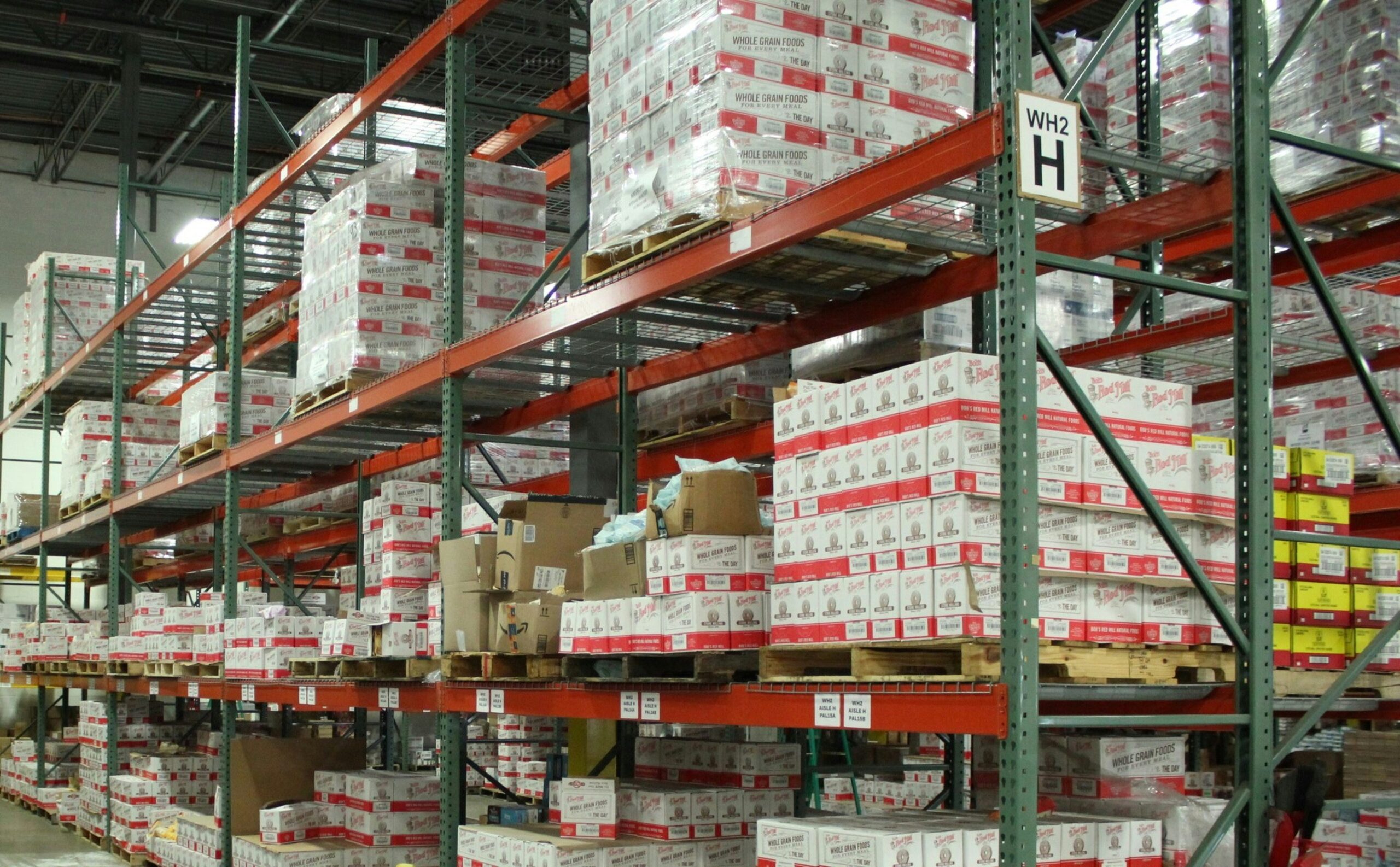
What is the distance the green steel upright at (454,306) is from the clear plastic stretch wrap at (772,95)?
6.00ft

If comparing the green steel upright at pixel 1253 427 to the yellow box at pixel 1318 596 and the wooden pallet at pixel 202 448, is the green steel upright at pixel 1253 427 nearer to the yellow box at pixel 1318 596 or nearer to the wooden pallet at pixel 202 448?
the yellow box at pixel 1318 596

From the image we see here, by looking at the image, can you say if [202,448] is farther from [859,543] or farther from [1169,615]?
[1169,615]

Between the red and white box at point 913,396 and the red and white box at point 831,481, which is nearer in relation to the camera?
the red and white box at point 913,396

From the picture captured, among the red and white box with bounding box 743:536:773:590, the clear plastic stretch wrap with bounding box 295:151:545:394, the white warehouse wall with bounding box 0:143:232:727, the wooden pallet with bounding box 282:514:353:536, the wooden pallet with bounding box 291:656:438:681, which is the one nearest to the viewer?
the red and white box with bounding box 743:536:773:590

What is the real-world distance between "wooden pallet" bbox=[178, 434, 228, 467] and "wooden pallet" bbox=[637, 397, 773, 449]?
4.49 m

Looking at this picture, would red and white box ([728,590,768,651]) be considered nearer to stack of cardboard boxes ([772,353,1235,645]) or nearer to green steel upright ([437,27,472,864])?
stack of cardboard boxes ([772,353,1235,645])

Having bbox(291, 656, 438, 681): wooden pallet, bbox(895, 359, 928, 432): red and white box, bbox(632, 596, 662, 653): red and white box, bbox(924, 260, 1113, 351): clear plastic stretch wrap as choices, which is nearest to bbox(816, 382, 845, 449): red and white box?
bbox(895, 359, 928, 432): red and white box

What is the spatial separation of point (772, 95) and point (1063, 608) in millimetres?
2160

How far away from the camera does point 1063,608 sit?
4.43 meters

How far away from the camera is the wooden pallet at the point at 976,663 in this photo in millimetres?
4203

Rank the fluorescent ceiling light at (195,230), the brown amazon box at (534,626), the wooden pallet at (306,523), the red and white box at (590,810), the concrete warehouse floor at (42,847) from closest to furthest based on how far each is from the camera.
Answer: the red and white box at (590,810) → the brown amazon box at (534,626) → the concrete warehouse floor at (42,847) → the wooden pallet at (306,523) → the fluorescent ceiling light at (195,230)

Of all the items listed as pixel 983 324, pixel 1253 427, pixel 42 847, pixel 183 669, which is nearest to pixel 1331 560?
pixel 1253 427

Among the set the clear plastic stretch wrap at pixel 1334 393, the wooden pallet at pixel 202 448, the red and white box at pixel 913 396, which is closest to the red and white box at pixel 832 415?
the red and white box at pixel 913 396

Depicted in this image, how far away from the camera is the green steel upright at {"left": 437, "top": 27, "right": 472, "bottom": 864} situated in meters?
7.43
